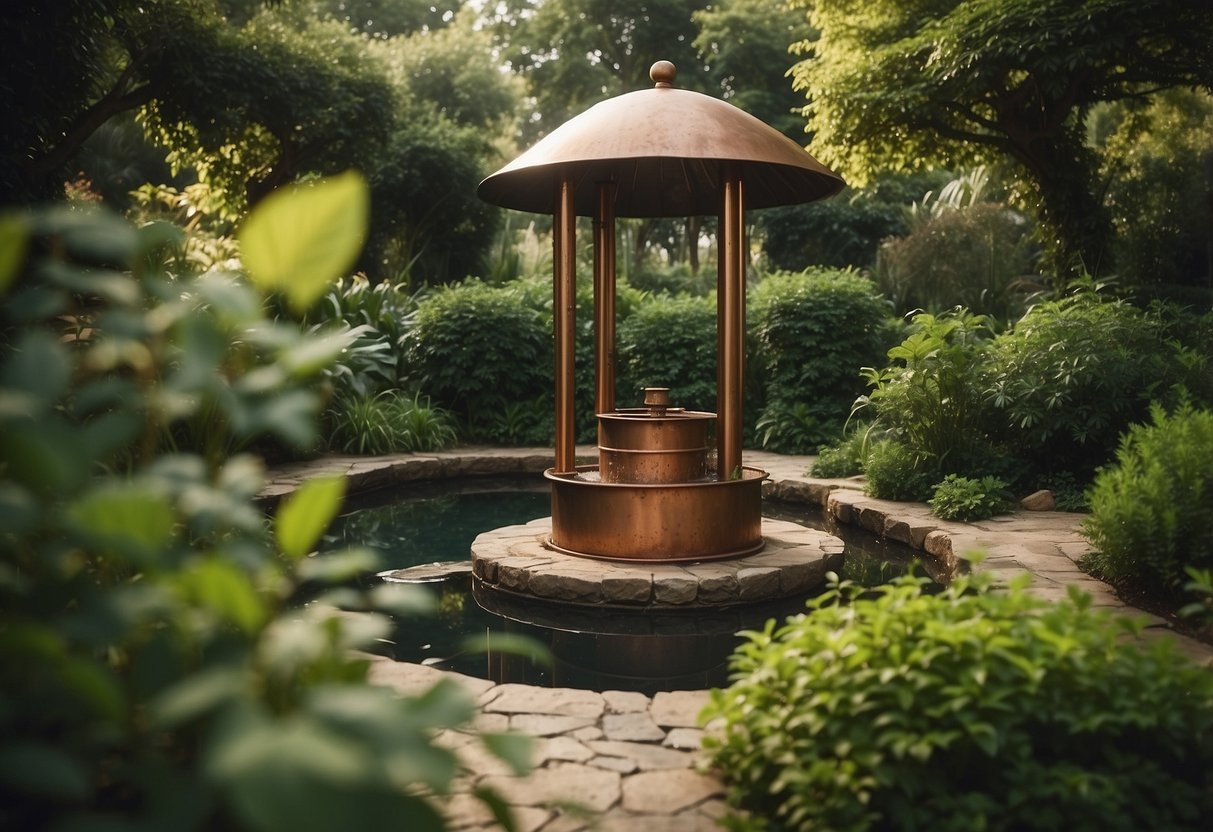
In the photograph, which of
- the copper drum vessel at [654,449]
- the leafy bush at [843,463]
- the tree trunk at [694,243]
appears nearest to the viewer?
the copper drum vessel at [654,449]

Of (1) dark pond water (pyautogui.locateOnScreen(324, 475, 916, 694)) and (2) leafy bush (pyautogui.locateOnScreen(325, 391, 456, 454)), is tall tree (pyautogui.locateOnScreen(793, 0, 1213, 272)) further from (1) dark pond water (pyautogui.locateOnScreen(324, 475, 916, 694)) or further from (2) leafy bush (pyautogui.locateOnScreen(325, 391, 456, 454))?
(2) leafy bush (pyautogui.locateOnScreen(325, 391, 456, 454))

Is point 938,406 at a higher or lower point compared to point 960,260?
lower

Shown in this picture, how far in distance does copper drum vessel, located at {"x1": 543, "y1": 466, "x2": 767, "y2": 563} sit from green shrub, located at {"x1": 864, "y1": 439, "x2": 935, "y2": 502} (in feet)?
6.38

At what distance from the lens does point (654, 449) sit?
4992mm

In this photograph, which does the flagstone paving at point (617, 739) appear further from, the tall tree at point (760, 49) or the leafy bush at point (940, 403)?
the tall tree at point (760, 49)

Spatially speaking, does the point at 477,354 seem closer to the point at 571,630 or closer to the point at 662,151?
the point at 662,151

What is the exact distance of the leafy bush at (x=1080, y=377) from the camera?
611cm

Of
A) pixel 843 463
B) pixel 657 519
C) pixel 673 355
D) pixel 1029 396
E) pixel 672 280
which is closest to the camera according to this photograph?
pixel 657 519

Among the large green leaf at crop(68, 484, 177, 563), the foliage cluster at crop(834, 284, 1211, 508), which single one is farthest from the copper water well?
the large green leaf at crop(68, 484, 177, 563)

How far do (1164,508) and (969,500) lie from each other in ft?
7.15

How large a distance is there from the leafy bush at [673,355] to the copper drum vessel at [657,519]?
513cm

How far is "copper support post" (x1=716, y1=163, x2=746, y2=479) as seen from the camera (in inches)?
191

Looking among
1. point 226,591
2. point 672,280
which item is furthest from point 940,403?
point 672,280

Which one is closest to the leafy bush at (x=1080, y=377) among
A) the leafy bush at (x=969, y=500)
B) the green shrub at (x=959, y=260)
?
the leafy bush at (x=969, y=500)
